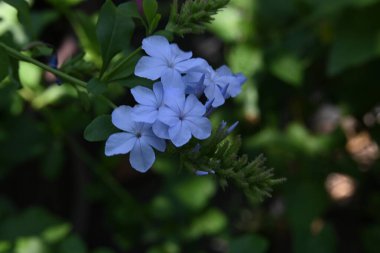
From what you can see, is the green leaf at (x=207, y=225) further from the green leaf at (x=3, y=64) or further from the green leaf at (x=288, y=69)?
the green leaf at (x=3, y=64)

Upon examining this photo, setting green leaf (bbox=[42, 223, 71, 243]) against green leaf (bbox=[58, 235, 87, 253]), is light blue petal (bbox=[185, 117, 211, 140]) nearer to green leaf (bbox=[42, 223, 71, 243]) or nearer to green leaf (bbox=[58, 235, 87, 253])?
green leaf (bbox=[58, 235, 87, 253])

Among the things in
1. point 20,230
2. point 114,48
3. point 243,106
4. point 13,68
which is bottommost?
point 20,230

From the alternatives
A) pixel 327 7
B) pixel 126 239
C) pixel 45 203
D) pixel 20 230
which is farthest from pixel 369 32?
pixel 45 203

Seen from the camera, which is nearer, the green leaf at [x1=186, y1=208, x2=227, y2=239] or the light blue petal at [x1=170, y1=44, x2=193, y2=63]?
the light blue petal at [x1=170, y1=44, x2=193, y2=63]

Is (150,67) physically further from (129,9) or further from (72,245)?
(72,245)

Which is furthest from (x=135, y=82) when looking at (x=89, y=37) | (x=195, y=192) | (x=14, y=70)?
(x=195, y=192)

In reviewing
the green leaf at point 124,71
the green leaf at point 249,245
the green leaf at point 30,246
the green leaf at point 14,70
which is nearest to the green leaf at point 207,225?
the green leaf at point 249,245

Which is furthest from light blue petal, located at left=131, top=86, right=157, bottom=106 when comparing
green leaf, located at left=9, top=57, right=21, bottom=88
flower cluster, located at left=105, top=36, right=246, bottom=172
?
green leaf, located at left=9, top=57, right=21, bottom=88

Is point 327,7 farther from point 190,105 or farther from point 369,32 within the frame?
point 190,105
